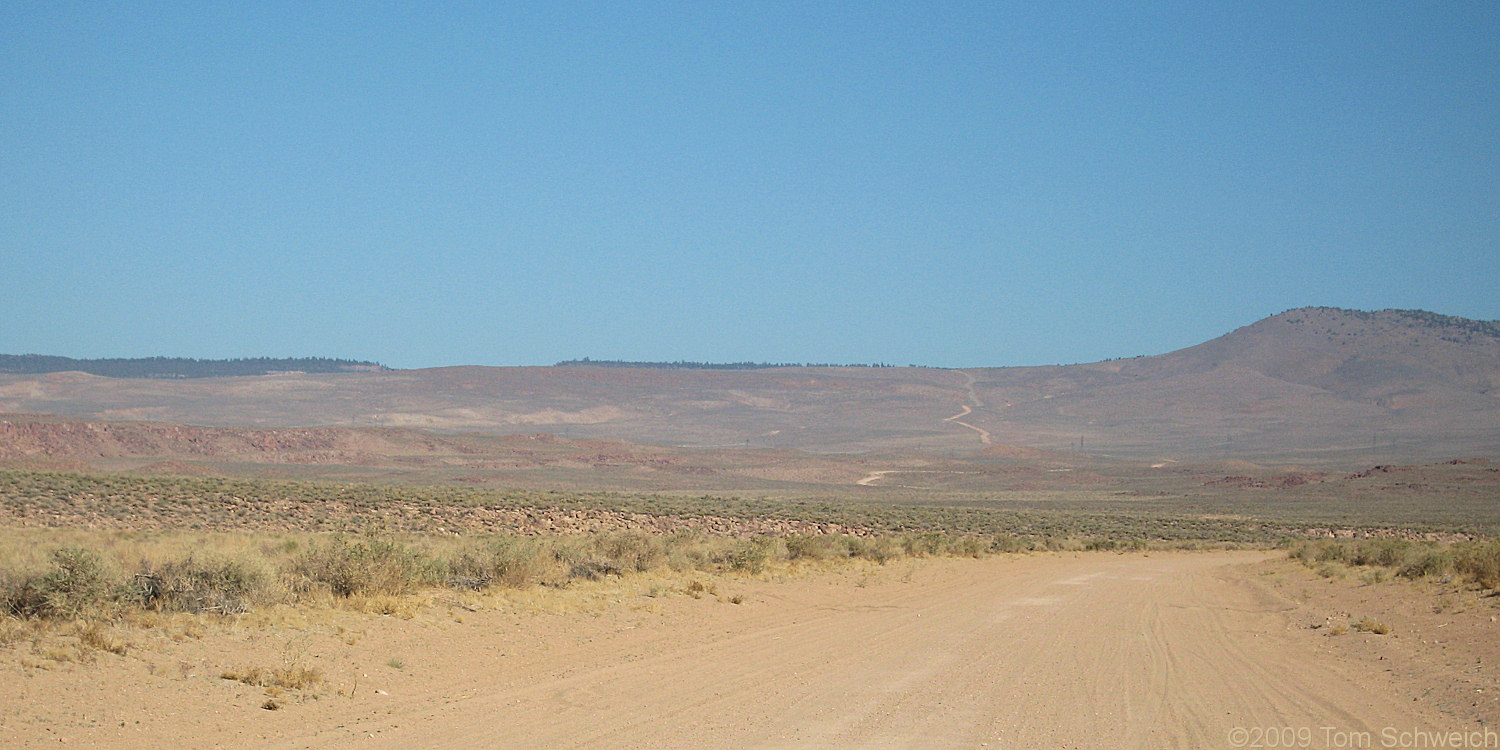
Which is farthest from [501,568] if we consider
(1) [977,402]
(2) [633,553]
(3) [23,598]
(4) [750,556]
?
(1) [977,402]

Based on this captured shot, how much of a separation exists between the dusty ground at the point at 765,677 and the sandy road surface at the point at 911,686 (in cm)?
3

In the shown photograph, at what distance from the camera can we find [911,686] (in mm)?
10203

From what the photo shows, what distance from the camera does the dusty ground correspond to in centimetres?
823

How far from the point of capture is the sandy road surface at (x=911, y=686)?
27.2 ft

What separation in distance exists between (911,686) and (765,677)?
1.37 metres

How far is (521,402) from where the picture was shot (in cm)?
15112

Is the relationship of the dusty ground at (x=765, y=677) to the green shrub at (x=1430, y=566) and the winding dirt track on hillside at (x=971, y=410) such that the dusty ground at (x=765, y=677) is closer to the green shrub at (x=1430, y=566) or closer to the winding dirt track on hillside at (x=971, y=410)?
the green shrub at (x=1430, y=566)

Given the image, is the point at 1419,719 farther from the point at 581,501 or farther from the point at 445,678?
the point at 581,501

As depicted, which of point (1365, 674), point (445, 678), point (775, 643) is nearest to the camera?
point (445, 678)

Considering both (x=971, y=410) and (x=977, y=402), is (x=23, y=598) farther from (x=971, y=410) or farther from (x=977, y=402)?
(x=977, y=402)

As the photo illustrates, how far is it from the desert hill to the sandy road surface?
318 feet

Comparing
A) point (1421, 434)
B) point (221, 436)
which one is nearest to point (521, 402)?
point (221, 436)

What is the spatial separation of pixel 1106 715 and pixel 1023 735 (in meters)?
1.08

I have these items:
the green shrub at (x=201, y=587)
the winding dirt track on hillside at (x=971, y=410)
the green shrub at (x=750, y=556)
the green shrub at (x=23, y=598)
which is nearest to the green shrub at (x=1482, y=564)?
the green shrub at (x=750, y=556)
